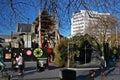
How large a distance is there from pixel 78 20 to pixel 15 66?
61.1 feet

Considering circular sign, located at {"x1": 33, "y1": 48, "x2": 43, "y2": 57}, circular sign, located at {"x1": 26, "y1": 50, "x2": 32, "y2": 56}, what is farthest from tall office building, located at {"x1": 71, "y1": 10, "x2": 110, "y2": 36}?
circular sign, located at {"x1": 26, "y1": 50, "x2": 32, "y2": 56}

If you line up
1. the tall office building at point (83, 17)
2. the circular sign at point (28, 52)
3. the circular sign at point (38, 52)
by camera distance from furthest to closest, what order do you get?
the circular sign at point (28, 52), the circular sign at point (38, 52), the tall office building at point (83, 17)

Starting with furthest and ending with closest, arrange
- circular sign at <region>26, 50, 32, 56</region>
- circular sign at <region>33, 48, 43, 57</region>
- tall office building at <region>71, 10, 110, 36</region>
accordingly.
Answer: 1. circular sign at <region>26, 50, 32, 56</region>
2. circular sign at <region>33, 48, 43, 57</region>
3. tall office building at <region>71, 10, 110, 36</region>

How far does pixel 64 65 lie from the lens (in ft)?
130

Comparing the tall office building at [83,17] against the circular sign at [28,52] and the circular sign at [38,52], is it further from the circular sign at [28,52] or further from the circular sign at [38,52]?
the circular sign at [28,52]

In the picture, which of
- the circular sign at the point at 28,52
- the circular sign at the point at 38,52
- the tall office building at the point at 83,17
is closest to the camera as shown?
the tall office building at the point at 83,17

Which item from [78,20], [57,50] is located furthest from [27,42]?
[78,20]

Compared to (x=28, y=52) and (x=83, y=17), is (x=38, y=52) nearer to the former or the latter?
(x=28, y=52)

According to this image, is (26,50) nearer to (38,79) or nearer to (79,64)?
(79,64)

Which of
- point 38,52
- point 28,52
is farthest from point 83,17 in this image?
point 28,52

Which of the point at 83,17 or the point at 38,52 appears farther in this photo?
the point at 38,52

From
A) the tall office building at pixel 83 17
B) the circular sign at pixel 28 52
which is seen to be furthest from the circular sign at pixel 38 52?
the tall office building at pixel 83 17

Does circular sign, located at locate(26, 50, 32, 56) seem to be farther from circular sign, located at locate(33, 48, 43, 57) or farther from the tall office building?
the tall office building

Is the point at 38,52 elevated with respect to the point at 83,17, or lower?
lower
